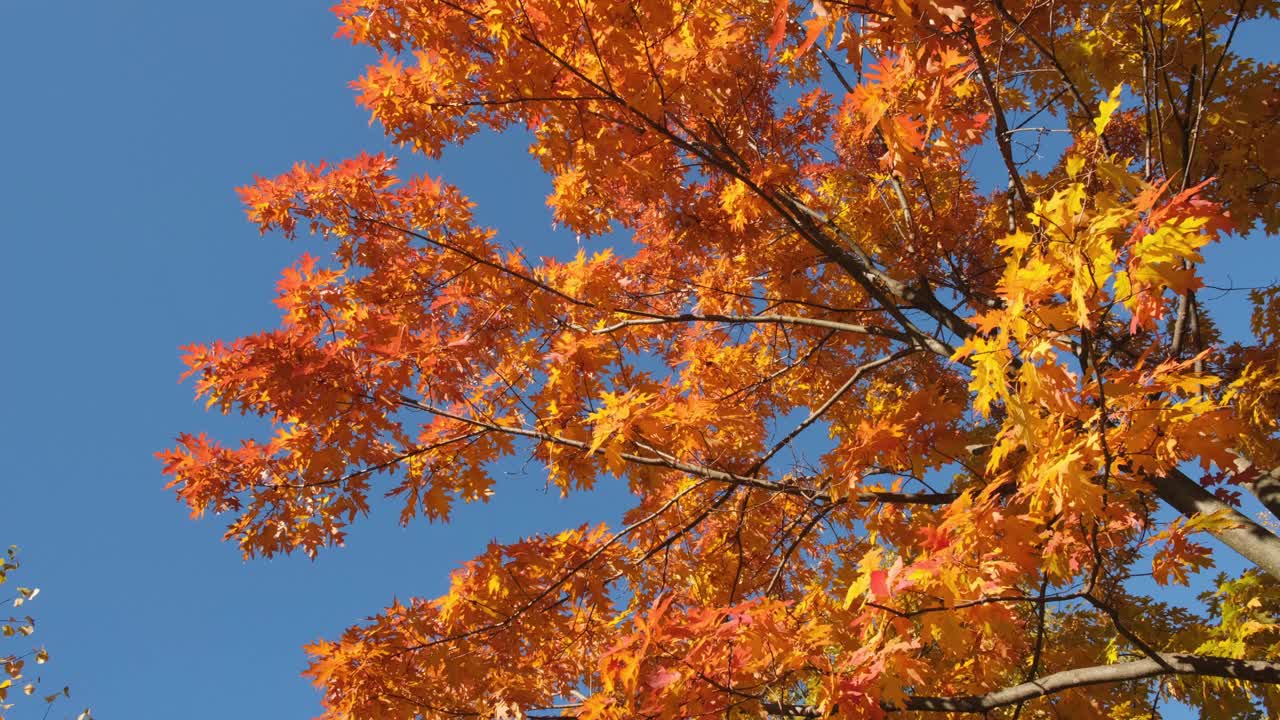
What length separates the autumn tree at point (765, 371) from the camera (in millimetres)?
2727

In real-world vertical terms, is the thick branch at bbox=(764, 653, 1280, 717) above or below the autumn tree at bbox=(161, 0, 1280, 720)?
below

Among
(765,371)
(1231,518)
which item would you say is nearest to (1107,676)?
(1231,518)

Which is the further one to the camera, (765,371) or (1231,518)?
(765,371)

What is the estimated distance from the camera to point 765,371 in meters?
6.55

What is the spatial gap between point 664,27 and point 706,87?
0.63 metres

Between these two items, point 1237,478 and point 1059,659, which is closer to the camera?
point 1237,478

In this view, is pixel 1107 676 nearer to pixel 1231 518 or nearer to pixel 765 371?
→ pixel 1231 518

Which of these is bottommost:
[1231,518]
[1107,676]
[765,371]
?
[1107,676]

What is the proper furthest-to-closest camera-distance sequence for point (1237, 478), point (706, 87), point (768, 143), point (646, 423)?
point (768, 143), point (706, 87), point (1237, 478), point (646, 423)

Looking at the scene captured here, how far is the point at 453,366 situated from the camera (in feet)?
13.9

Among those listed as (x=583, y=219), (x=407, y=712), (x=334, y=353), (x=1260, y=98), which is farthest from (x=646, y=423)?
(x=1260, y=98)

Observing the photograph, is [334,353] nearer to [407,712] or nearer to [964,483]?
[407,712]

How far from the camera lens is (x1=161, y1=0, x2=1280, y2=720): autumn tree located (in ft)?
8.95

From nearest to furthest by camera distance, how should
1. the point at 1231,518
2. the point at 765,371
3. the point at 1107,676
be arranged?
the point at 1107,676, the point at 1231,518, the point at 765,371
